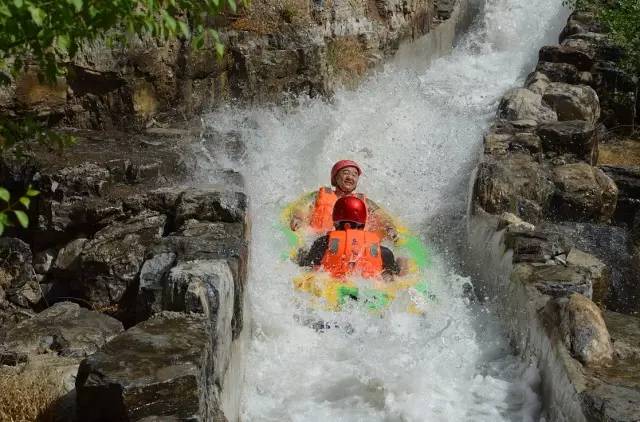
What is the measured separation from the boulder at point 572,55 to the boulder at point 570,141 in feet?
11.7

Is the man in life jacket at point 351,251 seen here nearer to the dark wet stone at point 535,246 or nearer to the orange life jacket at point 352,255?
the orange life jacket at point 352,255

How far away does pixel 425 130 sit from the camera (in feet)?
34.3

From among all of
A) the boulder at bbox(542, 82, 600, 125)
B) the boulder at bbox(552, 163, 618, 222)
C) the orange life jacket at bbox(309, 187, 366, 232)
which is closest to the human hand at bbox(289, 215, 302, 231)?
the orange life jacket at bbox(309, 187, 366, 232)

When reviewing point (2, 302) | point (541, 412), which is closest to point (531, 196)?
point (541, 412)

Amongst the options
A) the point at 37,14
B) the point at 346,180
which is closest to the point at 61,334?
the point at 346,180

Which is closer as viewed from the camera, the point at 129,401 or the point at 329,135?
the point at 129,401

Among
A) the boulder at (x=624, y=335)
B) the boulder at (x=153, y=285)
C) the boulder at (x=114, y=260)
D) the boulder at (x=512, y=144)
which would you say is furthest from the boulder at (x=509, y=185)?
the boulder at (x=153, y=285)

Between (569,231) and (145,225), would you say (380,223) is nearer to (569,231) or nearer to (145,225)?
(569,231)

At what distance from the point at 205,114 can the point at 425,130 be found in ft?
10.3

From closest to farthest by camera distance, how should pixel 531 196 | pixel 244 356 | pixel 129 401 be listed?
pixel 129 401
pixel 244 356
pixel 531 196

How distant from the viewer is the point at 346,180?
746cm

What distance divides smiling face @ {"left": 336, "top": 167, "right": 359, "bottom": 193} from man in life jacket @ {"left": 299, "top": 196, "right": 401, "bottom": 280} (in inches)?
25.7

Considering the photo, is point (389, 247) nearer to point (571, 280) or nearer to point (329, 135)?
point (571, 280)

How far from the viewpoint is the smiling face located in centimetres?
746
